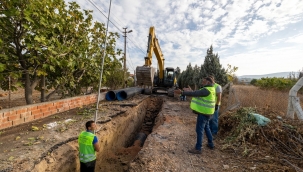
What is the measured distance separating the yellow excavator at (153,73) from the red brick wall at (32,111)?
13.2 ft

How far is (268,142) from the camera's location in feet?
12.5

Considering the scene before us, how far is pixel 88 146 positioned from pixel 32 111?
304 centimetres

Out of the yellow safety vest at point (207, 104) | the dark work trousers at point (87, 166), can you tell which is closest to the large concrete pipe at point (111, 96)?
the dark work trousers at point (87, 166)

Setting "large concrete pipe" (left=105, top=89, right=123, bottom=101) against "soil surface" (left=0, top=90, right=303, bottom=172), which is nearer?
"soil surface" (left=0, top=90, right=303, bottom=172)

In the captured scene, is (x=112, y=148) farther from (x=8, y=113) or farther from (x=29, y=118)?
(x=8, y=113)

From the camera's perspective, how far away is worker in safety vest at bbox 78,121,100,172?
121 inches

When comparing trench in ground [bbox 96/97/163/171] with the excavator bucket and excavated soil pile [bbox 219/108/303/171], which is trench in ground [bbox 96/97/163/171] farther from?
excavated soil pile [bbox 219/108/303/171]

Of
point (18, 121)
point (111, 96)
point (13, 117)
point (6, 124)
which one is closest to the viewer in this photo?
point (6, 124)

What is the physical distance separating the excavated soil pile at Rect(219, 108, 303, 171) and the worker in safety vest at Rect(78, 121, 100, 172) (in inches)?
120

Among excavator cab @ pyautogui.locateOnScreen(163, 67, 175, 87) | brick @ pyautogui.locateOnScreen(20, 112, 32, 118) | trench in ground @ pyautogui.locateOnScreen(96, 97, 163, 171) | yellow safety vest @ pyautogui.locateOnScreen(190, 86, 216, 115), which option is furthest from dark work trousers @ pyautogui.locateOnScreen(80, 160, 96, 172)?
excavator cab @ pyautogui.locateOnScreen(163, 67, 175, 87)

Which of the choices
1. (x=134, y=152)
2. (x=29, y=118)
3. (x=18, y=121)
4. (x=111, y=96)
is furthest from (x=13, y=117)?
(x=111, y=96)

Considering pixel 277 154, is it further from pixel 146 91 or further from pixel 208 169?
pixel 146 91

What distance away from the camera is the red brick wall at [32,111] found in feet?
13.7

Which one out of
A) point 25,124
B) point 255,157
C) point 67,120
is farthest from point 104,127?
point 255,157
